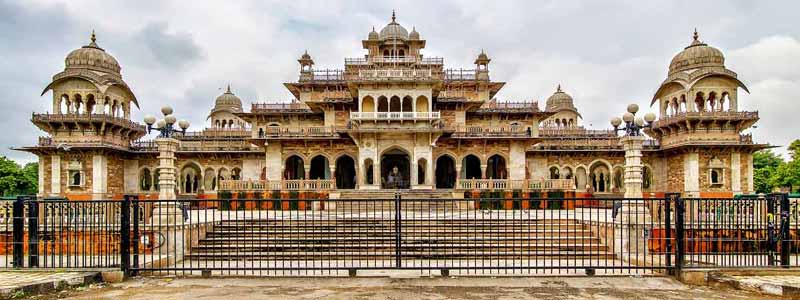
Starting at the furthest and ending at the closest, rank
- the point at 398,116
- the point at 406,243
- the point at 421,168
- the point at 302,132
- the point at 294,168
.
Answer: the point at 294,168, the point at 421,168, the point at 302,132, the point at 398,116, the point at 406,243

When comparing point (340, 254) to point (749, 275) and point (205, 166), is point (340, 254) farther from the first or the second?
point (205, 166)

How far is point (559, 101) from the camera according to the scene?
Result: 153ft

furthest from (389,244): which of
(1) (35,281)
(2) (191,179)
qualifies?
(2) (191,179)

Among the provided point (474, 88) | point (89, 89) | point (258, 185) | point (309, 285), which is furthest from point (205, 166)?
point (309, 285)

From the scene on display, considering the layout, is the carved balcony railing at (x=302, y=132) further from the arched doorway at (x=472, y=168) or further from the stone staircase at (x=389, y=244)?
the stone staircase at (x=389, y=244)

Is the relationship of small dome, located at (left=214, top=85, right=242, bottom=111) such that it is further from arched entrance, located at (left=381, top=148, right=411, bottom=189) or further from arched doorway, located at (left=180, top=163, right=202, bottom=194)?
arched entrance, located at (left=381, top=148, right=411, bottom=189)

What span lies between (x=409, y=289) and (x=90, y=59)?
31.9m

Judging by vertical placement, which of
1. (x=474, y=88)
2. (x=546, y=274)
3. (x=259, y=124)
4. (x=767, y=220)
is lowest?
(x=546, y=274)

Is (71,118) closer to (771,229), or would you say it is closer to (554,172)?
(554,172)

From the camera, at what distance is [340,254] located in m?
11.3

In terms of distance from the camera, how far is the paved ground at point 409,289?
784 cm

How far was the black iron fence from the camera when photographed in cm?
920

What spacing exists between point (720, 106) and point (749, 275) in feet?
87.7

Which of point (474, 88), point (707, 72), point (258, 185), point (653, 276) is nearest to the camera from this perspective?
point (653, 276)
